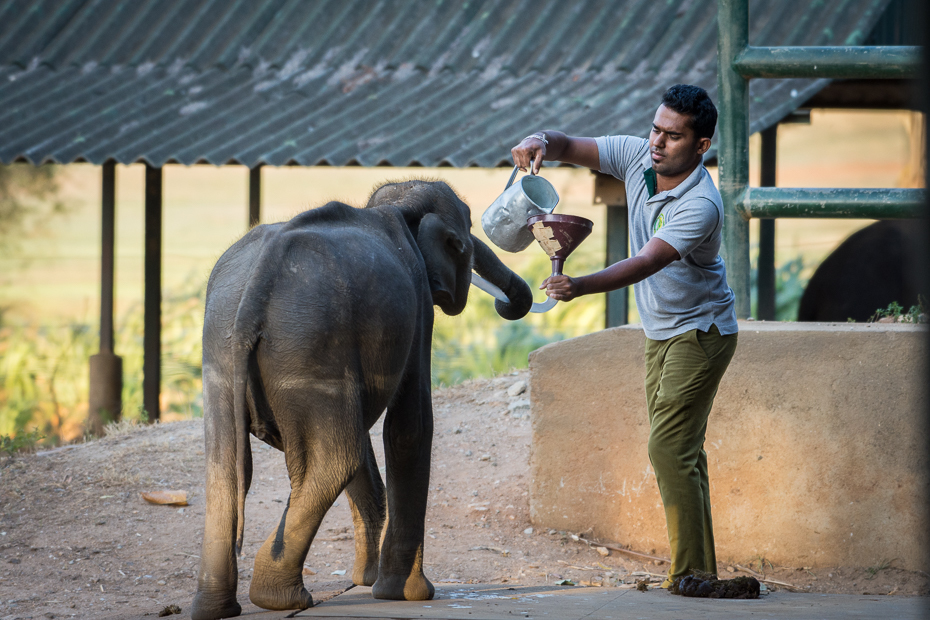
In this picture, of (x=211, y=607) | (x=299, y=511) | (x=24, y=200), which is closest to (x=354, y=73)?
(x=299, y=511)

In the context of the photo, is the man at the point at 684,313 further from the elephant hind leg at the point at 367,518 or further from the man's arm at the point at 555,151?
the elephant hind leg at the point at 367,518

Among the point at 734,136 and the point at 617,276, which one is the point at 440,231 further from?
the point at 734,136

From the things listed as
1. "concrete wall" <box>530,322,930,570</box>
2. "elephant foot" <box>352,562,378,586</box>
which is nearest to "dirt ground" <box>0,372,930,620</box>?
"concrete wall" <box>530,322,930,570</box>

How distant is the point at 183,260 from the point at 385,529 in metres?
9.54

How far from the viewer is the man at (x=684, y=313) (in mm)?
3619

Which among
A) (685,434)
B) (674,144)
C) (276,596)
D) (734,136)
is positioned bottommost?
(276,596)

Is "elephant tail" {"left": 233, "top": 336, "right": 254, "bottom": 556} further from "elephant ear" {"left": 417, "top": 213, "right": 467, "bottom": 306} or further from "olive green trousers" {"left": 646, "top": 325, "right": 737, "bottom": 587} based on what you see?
"olive green trousers" {"left": 646, "top": 325, "right": 737, "bottom": 587}

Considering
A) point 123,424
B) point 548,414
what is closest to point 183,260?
point 123,424

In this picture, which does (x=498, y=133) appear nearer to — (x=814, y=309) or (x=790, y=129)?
(x=814, y=309)

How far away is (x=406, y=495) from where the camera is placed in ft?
11.8

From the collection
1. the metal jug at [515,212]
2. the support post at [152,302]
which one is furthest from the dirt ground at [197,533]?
the support post at [152,302]

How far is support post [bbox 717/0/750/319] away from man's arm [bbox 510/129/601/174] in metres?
1.01

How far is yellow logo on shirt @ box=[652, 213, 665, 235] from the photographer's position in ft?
12.2

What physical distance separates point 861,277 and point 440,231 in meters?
7.19
